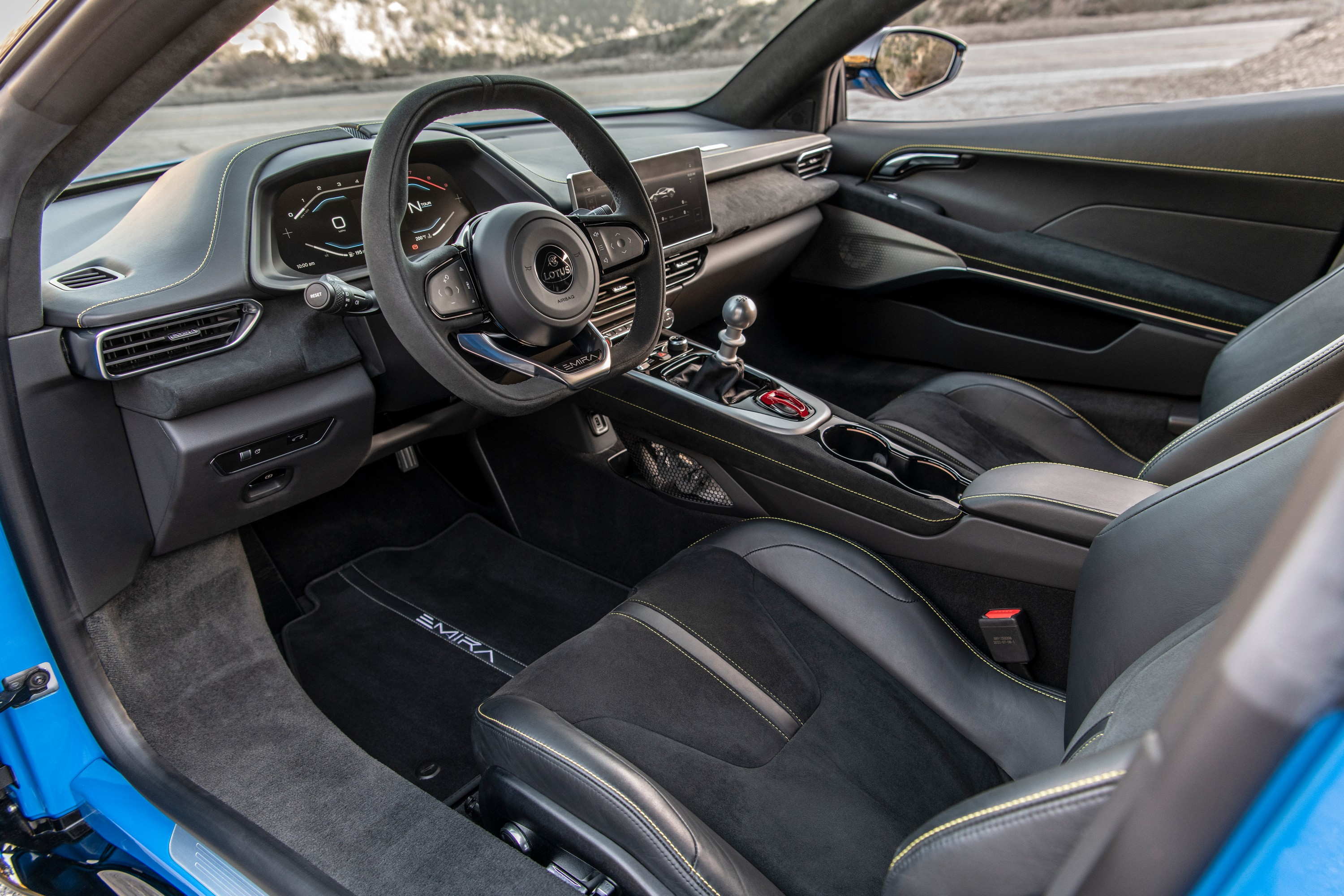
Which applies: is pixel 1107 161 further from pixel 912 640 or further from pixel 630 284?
pixel 912 640

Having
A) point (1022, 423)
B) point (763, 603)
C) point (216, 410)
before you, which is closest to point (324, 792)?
point (216, 410)

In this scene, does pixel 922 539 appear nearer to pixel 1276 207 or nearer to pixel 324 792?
pixel 324 792

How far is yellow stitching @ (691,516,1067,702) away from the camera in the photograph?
52.1 inches

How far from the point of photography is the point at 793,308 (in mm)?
2846

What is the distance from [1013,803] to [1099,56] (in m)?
2.97

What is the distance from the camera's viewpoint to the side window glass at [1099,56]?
242 cm

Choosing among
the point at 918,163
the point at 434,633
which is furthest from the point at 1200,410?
the point at 434,633

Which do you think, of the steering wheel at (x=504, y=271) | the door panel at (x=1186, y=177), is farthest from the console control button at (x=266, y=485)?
the door panel at (x=1186, y=177)

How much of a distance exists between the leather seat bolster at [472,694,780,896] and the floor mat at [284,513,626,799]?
0.57 meters

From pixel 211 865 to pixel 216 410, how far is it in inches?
26.9

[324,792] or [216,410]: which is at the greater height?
[216,410]

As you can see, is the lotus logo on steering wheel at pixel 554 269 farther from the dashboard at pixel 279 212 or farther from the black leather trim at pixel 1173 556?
the black leather trim at pixel 1173 556

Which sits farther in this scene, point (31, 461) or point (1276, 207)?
point (1276, 207)

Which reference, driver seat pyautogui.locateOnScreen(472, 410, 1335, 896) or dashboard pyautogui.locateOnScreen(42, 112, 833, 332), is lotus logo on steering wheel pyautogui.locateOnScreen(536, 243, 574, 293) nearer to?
dashboard pyautogui.locateOnScreen(42, 112, 833, 332)
